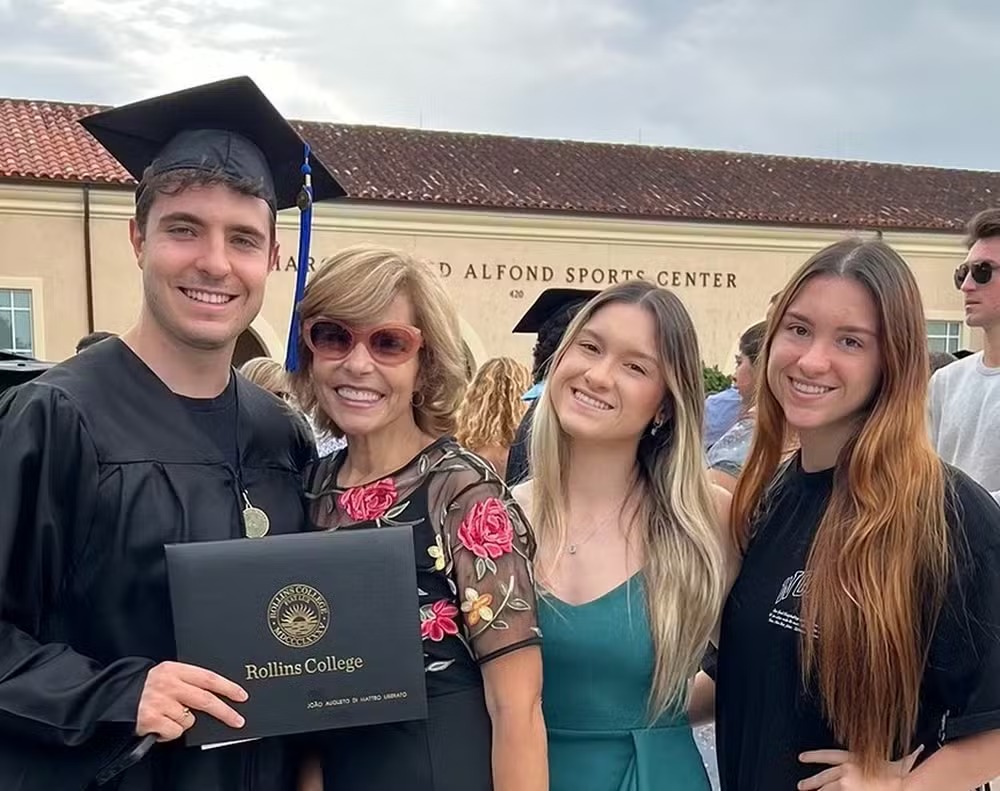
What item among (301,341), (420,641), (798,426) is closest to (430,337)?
(301,341)

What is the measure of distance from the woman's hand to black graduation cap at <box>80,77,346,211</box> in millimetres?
1670

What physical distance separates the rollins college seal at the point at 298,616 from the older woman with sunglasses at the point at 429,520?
11 centimetres

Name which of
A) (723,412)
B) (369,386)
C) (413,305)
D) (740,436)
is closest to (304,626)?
(369,386)

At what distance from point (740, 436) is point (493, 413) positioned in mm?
1824

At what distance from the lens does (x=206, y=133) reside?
217 cm

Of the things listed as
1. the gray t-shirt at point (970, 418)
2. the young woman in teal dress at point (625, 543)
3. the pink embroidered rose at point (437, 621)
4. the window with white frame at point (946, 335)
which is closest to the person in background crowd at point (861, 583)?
the young woman in teal dress at point (625, 543)

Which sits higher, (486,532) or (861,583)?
(486,532)

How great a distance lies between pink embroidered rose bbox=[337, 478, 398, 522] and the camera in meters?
2.04

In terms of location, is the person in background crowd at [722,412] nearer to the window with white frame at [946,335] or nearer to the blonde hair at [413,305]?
the blonde hair at [413,305]

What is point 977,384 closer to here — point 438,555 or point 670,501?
point 670,501

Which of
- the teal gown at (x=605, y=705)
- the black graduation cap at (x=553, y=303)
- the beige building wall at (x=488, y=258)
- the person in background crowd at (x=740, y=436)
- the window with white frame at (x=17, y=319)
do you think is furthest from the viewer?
the beige building wall at (x=488, y=258)

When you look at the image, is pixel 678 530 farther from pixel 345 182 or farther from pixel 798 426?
pixel 345 182

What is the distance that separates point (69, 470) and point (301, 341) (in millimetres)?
592

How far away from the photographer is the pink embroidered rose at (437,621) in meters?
1.96
